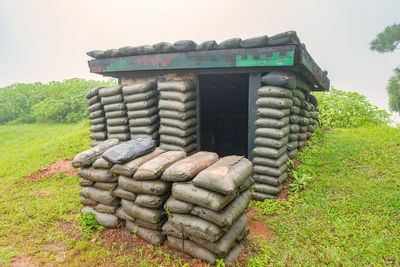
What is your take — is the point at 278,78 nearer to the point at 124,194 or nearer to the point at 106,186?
the point at 124,194

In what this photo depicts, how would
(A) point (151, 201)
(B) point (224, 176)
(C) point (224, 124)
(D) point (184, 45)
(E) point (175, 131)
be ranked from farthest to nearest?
(C) point (224, 124) < (E) point (175, 131) < (D) point (184, 45) < (A) point (151, 201) < (B) point (224, 176)

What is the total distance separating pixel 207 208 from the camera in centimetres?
346

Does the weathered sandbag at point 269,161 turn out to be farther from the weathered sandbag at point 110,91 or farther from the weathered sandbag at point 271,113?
the weathered sandbag at point 110,91

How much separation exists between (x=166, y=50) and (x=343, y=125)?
1107 cm

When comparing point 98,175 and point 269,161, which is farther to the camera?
point 269,161

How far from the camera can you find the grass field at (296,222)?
372 cm

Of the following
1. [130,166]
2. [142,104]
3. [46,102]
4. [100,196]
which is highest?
[142,104]

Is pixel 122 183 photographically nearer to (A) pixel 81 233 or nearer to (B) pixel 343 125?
(A) pixel 81 233

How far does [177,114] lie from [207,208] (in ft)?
10.9

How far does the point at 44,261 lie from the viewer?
377 centimetres

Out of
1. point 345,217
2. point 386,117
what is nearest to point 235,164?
point 345,217

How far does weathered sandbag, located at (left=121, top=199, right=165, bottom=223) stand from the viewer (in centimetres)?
396

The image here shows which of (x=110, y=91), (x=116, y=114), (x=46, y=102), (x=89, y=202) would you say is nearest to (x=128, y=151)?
(x=89, y=202)

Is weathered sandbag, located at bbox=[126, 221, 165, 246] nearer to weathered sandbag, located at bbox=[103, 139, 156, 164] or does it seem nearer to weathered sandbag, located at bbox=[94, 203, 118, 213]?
weathered sandbag, located at bbox=[94, 203, 118, 213]
